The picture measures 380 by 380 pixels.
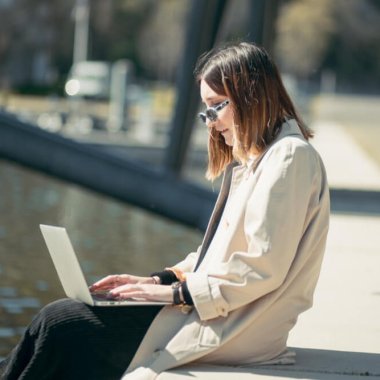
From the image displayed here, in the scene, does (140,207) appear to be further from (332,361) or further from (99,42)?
(99,42)

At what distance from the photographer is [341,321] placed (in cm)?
595

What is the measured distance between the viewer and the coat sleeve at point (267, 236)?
151 inches

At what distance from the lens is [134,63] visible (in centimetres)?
9081

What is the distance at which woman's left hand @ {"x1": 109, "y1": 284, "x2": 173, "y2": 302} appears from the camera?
393 centimetres

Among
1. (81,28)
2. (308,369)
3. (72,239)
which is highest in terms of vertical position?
(308,369)

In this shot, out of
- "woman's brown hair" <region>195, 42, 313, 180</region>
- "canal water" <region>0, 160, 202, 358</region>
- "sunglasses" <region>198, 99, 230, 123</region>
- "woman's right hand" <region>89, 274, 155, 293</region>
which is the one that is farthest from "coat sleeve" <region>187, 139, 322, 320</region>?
"canal water" <region>0, 160, 202, 358</region>

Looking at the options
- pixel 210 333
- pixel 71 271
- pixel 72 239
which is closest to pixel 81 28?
pixel 72 239

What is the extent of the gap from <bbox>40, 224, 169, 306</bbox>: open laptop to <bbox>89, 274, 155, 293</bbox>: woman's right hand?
0.15 metres

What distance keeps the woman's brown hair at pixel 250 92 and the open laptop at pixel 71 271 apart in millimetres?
608

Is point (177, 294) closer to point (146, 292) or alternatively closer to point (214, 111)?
point (146, 292)

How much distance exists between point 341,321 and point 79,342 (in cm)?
230

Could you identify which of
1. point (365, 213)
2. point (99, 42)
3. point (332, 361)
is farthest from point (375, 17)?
point (332, 361)

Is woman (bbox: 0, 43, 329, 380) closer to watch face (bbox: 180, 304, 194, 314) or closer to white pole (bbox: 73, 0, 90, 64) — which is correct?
watch face (bbox: 180, 304, 194, 314)

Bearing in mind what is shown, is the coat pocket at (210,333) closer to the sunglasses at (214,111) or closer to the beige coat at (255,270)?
the beige coat at (255,270)
